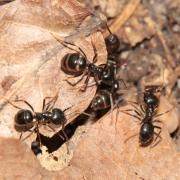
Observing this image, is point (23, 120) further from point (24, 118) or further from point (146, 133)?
point (146, 133)

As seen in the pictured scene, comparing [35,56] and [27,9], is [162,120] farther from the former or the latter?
[27,9]

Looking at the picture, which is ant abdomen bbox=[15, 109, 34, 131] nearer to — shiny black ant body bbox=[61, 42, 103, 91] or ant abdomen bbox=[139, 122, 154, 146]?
shiny black ant body bbox=[61, 42, 103, 91]

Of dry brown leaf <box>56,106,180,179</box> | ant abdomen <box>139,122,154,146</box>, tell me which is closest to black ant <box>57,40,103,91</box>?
dry brown leaf <box>56,106,180,179</box>

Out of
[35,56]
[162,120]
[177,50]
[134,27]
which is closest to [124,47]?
[134,27]

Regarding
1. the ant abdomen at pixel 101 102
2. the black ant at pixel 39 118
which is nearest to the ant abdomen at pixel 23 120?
the black ant at pixel 39 118

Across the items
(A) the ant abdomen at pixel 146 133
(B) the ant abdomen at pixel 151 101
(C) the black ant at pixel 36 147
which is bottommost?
(C) the black ant at pixel 36 147

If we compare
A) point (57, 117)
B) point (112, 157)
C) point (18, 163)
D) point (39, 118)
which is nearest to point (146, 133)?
point (112, 157)

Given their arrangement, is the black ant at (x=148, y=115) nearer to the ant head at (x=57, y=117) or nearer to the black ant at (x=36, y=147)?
the ant head at (x=57, y=117)
